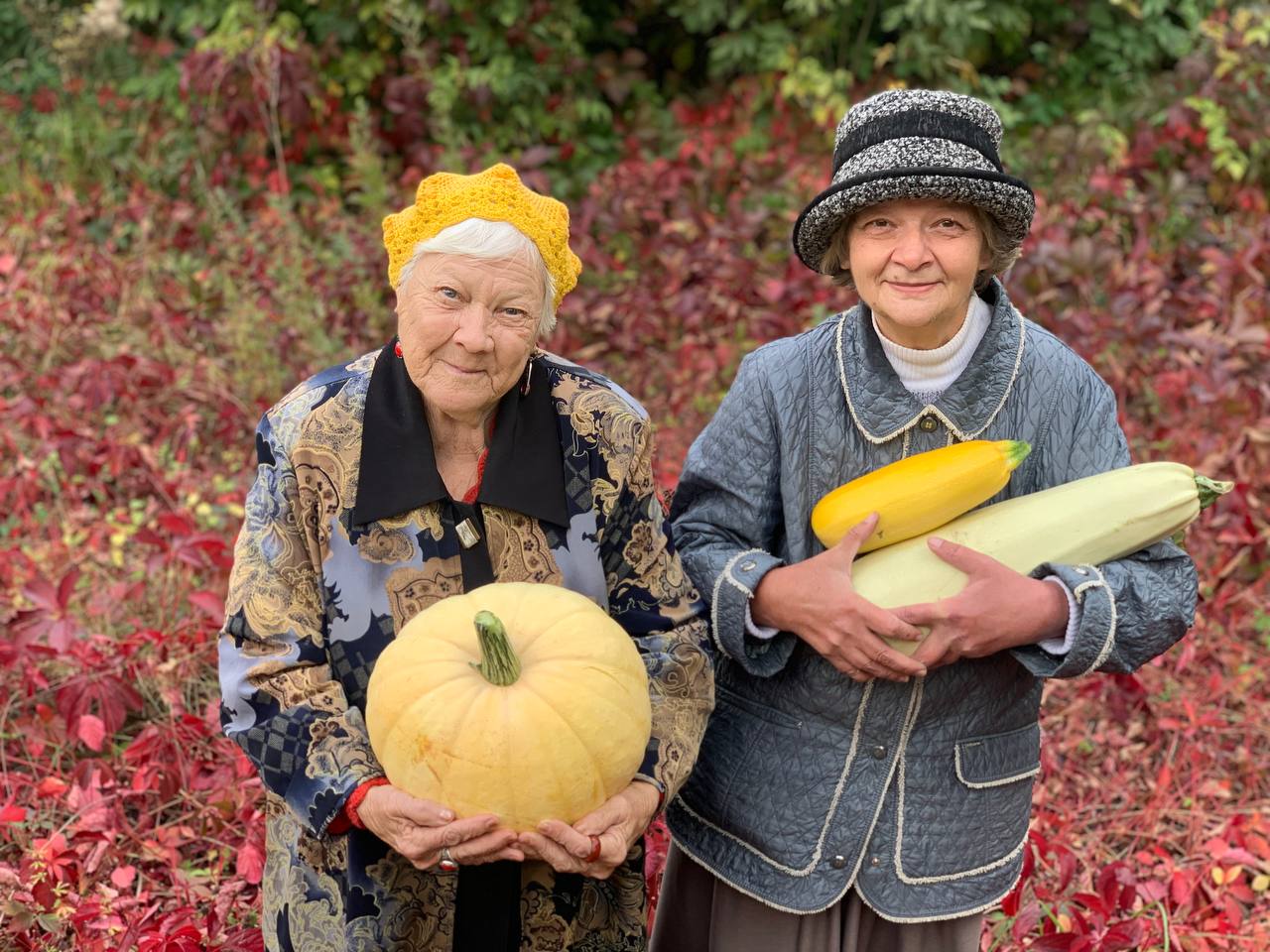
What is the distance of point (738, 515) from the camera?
2516 millimetres

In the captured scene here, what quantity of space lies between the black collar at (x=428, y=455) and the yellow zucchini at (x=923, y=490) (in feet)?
1.63

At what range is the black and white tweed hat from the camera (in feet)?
7.23

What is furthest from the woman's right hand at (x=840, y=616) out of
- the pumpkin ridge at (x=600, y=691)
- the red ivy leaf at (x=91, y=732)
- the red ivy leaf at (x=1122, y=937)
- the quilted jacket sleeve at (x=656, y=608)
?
the red ivy leaf at (x=91, y=732)

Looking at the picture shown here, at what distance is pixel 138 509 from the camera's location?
555cm

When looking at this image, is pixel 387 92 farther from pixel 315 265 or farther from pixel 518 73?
pixel 315 265

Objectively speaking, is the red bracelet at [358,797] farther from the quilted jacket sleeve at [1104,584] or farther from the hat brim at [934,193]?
the hat brim at [934,193]

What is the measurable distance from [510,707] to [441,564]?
379 millimetres

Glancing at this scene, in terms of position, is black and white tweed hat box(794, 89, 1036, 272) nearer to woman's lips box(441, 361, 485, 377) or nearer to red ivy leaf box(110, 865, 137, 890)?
woman's lips box(441, 361, 485, 377)

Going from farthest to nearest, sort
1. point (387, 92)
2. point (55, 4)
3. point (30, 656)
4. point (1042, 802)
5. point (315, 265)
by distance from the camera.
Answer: point (55, 4) → point (387, 92) → point (315, 265) → point (1042, 802) → point (30, 656)

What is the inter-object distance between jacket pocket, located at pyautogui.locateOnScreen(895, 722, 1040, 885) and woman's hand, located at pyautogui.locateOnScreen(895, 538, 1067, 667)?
30 centimetres

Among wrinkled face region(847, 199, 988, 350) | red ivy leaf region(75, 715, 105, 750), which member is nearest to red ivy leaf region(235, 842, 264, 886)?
red ivy leaf region(75, 715, 105, 750)

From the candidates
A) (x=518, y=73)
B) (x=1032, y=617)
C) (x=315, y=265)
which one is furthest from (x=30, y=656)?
(x=518, y=73)

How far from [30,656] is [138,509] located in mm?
1727

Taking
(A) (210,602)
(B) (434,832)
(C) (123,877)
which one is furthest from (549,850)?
(A) (210,602)
